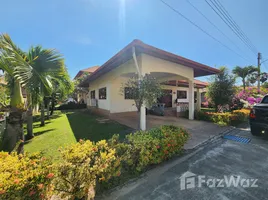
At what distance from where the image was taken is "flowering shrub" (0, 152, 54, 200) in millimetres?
1396

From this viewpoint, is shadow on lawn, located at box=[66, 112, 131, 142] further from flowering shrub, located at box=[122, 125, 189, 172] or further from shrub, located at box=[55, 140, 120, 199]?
shrub, located at box=[55, 140, 120, 199]

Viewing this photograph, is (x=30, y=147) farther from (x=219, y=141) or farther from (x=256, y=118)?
(x=256, y=118)

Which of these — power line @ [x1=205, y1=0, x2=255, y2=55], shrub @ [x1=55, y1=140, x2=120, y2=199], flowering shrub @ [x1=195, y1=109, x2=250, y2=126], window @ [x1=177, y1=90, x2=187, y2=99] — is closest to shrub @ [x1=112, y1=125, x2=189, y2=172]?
shrub @ [x1=55, y1=140, x2=120, y2=199]

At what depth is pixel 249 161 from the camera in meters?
3.49

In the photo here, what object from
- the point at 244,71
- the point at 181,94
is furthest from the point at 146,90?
the point at 244,71

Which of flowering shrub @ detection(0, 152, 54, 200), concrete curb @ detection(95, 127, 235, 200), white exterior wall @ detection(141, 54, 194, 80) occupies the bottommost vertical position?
concrete curb @ detection(95, 127, 235, 200)

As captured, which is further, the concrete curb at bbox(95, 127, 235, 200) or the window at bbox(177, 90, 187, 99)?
the window at bbox(177, 90, 187, 99)

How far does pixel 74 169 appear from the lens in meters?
1.91

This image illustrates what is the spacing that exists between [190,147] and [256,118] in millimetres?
3531

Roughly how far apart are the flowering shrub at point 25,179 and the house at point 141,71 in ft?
12.3

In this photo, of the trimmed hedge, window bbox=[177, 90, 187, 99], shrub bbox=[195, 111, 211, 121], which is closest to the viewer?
the trimmed hedge

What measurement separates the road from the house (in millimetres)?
2822

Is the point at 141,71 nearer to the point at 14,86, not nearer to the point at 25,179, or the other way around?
the point at 14,86

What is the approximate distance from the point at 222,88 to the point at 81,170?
1029 centimetres
